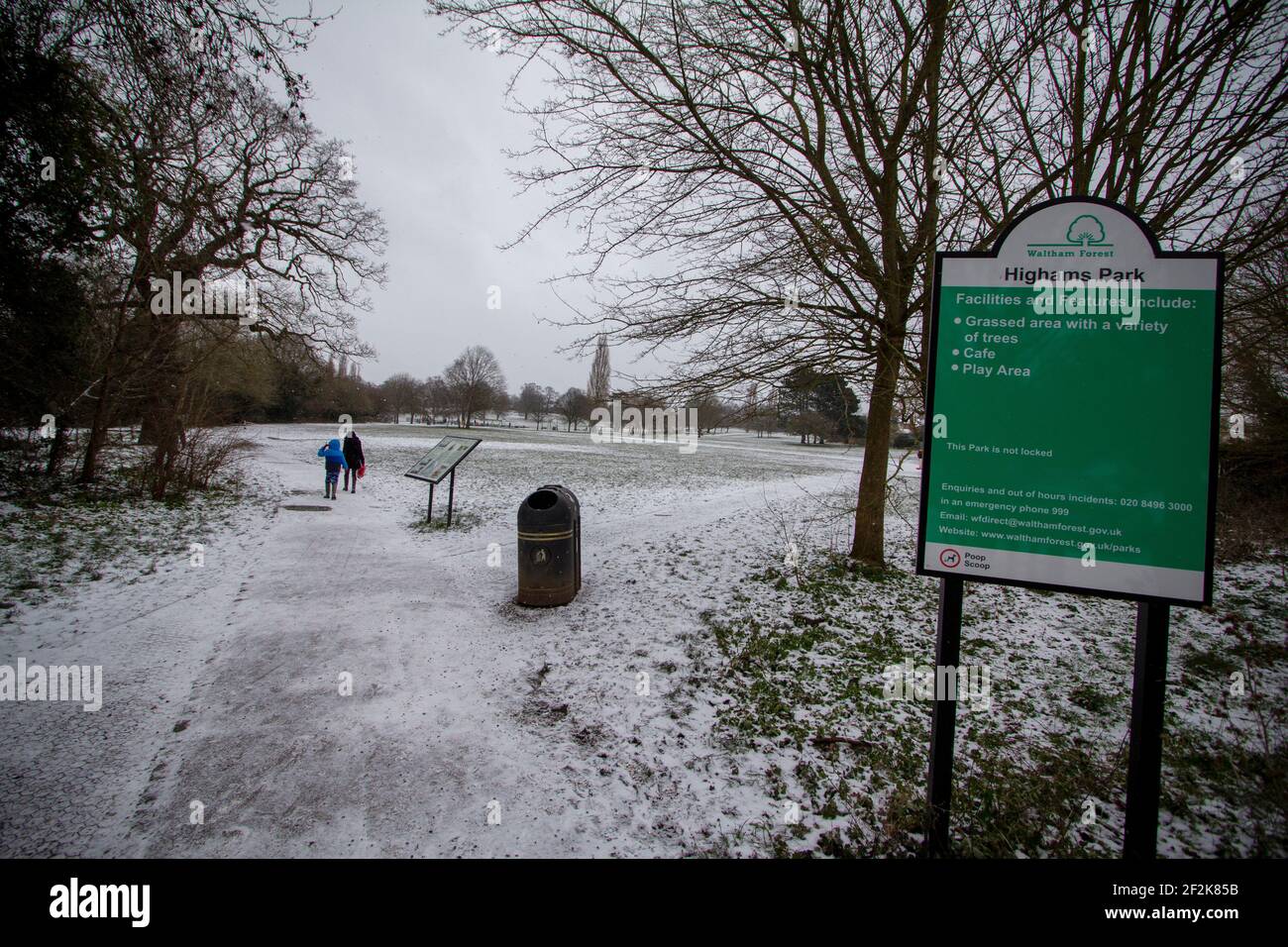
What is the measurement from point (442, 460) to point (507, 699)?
23.1ft

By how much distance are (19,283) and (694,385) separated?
834 cm

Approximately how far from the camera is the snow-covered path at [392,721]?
9.71ft

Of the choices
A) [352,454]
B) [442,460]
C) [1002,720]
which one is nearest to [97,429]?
[352,454]

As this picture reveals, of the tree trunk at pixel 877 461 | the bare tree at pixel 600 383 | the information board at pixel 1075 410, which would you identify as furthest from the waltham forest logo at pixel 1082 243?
the bare tree at pixel 600 383

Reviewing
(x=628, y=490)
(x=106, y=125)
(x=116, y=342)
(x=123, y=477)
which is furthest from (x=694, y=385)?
(x=123, y=477)

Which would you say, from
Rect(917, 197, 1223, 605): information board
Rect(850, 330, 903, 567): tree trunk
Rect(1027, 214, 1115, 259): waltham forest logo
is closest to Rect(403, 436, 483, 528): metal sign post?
Rect(850, 330, 903, 567): tree trunk

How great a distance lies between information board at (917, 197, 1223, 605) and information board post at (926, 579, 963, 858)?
208 millimetres

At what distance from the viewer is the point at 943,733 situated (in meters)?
2.89

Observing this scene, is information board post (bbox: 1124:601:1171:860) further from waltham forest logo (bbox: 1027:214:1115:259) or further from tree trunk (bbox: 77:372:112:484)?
tree trunk (bbox: 77:372:112:484)

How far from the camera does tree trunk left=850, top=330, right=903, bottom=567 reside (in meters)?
6.80

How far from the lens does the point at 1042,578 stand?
254 centimetres

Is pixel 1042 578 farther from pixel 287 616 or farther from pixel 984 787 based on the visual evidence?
pixel 287 616

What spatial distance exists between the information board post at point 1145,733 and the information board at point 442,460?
372 inches

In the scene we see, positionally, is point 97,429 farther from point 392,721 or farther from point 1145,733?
point 1145,733
